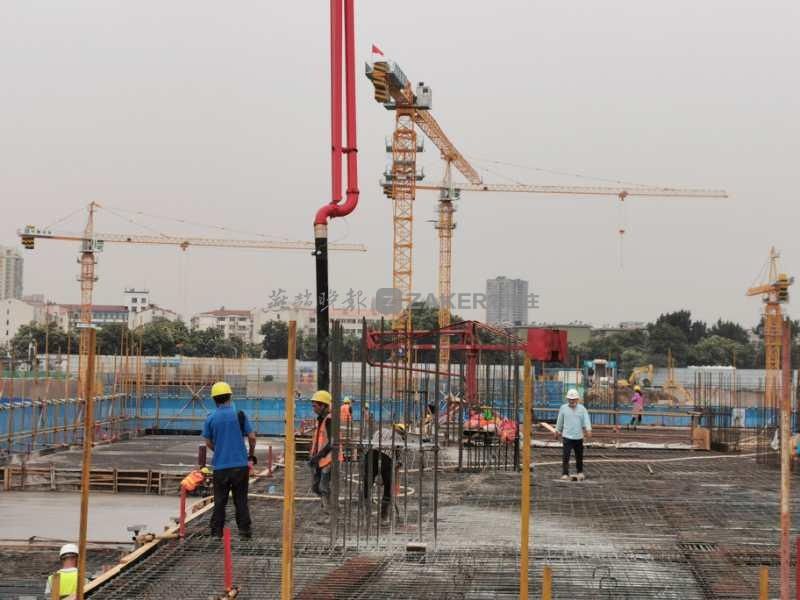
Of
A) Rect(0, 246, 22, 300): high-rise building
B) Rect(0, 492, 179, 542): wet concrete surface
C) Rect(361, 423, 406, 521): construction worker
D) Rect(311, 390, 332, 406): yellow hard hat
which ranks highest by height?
Rect(0, 246, 22, 300): high-rise building

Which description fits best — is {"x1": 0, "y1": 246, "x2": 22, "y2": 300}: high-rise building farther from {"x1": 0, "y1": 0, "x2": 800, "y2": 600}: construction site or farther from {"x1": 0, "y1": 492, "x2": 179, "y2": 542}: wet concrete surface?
{"x1": 0, "y1": 492, "x2": 179, "y2": 542}: wet concrete surface

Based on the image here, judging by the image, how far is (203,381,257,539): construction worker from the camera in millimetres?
7383

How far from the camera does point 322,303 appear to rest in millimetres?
8164

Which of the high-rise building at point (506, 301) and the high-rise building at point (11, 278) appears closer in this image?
the high-rise building at point (506, 301)

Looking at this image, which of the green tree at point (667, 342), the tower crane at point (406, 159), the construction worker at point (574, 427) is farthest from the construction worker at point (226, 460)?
the green tree at point (667, 342)

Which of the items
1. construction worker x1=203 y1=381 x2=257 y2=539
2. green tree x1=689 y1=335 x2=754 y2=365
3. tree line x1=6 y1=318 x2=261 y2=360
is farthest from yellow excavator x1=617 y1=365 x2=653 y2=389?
construction worker x1=203 y1=381 x2=257 y2=539

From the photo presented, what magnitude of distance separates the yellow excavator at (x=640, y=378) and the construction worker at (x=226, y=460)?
36.2 metres

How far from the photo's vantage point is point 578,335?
91375 mm

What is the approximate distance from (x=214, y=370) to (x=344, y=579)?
110 ft

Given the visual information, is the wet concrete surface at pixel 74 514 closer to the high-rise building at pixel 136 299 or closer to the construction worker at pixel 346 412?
the construction worker at pixel 346 412

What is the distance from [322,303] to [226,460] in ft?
5.25

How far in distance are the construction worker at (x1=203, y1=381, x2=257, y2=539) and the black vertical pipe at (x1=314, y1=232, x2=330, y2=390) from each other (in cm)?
92

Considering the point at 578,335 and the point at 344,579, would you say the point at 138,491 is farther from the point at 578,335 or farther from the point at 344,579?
the point at 578,335

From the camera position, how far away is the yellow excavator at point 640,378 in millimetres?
42994
